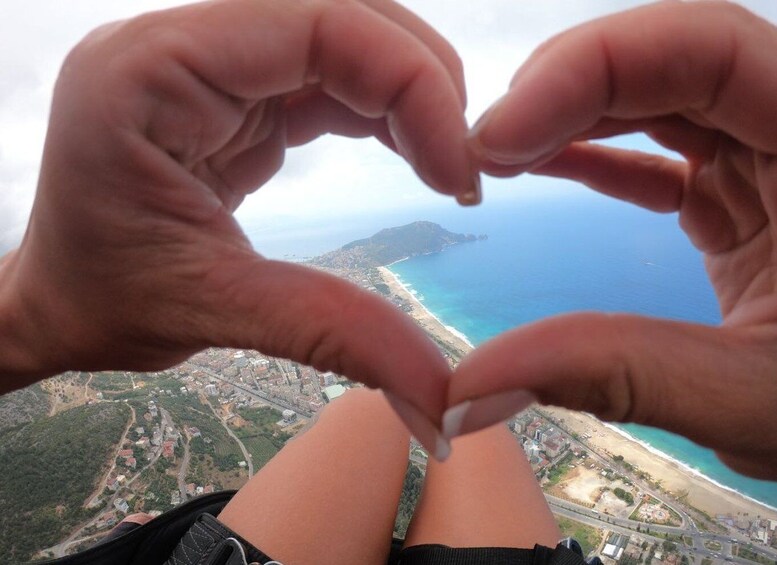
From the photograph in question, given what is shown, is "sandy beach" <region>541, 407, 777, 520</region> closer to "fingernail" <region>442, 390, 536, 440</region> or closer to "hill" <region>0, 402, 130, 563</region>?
"fingernail" <region>442, 390, 536, 440</region>

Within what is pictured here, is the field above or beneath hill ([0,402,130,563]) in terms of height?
beneath

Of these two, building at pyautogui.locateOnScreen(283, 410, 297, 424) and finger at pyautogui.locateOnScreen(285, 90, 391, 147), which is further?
building at pyautogui.locateOnScreen(283, 410, 297, 424)

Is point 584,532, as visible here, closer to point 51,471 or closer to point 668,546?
point 668,546

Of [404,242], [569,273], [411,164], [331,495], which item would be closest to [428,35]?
[411,164]

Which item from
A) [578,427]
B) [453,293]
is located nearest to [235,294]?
[578,427]

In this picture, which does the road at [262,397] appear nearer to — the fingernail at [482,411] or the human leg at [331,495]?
the human leg at [331,495]

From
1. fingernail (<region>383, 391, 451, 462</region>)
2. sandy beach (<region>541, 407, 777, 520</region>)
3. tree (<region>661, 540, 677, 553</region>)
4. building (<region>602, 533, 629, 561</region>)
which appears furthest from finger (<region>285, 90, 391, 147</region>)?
tree (<region>661, 540, 677, 553</region>)

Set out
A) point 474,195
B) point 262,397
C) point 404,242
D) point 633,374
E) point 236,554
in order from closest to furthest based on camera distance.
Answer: point 633,374 → point 474,195 → point 236,554 → point 262,397 → point 404,242
